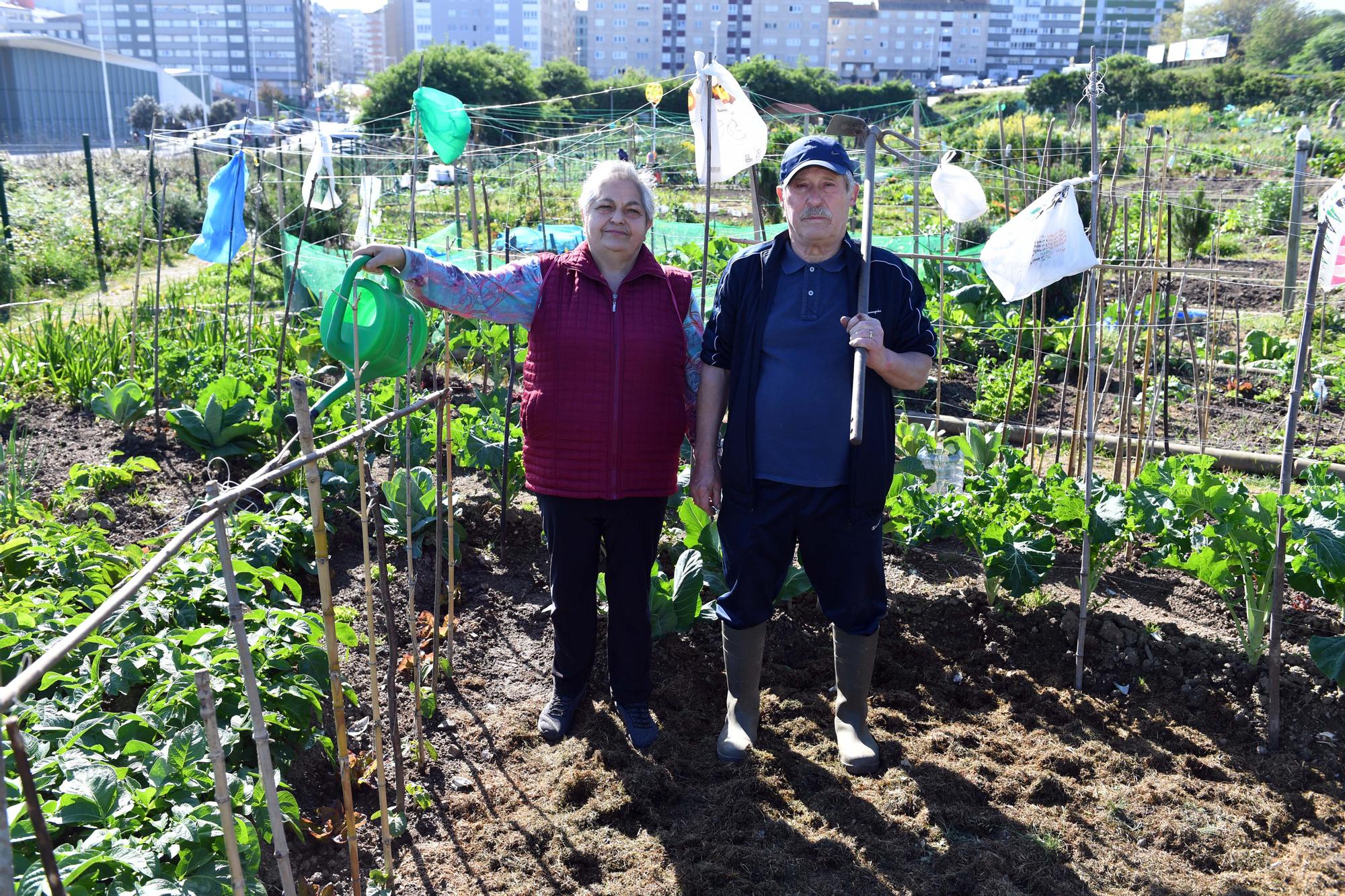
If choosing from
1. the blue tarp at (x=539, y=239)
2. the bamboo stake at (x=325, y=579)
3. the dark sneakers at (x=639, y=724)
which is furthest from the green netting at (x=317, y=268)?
the bamboo stake at (x=325, y=579)

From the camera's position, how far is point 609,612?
288cm

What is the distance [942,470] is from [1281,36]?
68.3 meters

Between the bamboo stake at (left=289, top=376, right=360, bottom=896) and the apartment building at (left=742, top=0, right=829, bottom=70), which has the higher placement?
the apartment building at (left=742, top=0, right=829, bottom=70)

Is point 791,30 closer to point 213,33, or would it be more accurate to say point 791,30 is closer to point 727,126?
point 213,33

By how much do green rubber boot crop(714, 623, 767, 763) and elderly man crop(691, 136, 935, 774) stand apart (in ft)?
0.53

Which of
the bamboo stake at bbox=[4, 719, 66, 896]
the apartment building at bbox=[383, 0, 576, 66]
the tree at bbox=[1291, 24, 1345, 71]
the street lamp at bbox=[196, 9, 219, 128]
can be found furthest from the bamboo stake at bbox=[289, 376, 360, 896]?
the apartment building at bbox=[383, 0, 576, 66]

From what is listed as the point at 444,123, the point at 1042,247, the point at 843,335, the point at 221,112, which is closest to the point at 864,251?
the point at 843,335

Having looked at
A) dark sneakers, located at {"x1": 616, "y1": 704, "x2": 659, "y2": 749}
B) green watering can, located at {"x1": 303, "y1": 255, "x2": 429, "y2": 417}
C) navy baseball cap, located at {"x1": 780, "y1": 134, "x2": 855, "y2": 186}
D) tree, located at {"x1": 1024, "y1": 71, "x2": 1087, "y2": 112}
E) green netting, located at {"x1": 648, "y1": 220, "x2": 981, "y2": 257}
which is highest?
tree, located at {"x1": 1024, "y1": 71, "x2": 1087, "y2": 112}

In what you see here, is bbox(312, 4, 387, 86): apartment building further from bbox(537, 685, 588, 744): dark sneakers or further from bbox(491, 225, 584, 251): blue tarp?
bbox(537, 685, 588, 744): dark sneakers

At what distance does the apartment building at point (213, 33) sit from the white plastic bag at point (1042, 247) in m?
119

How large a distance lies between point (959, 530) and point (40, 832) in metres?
2.92

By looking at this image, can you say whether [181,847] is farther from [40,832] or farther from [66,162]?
[66,162]

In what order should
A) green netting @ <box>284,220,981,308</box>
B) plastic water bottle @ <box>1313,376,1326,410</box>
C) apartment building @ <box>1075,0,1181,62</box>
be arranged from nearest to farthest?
plastic water bottle @ <box>1313,376,1326,410</box> → green netting @ <box>284,220,981,308</box> → apartment building @ <box>1075,0,1181,62</box>

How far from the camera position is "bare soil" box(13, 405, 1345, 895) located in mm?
2385
